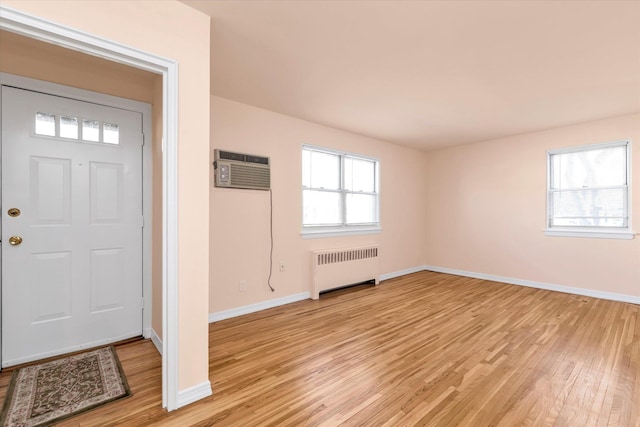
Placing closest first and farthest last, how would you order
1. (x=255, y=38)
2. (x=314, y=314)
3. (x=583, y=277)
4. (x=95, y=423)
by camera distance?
(x=95, y=423) → (x=255, y=38) → (x=314, y=314) → (x=583, y=277)

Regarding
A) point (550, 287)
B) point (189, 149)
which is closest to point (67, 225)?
point (189, 149)

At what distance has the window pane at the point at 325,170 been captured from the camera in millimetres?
4375

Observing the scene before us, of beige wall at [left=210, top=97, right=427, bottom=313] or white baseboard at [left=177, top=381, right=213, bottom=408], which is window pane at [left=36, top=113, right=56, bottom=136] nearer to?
beige wall at [left=210, top=97, right=427, bottom=313]

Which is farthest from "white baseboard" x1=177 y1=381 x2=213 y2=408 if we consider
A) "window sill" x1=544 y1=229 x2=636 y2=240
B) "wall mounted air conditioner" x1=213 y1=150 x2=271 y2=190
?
"window sill" x1=544 y1=229 x2=636 y2=240

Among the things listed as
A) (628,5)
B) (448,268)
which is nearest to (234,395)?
(628,5)

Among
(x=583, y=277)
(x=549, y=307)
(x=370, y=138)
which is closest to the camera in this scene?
(x=549, y=307)

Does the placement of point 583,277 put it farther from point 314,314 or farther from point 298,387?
point 298,387

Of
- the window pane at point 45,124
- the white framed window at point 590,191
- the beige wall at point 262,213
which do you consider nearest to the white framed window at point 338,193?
the beige wall at point 262,213

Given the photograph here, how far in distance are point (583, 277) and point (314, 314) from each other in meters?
4.09

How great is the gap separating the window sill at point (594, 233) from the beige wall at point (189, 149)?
17.0 feet

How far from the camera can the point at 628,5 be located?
185 cm

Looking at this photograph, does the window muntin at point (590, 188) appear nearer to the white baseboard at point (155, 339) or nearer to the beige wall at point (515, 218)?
the beige wall at point (515, 218)

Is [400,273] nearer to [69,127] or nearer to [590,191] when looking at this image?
[590,191]

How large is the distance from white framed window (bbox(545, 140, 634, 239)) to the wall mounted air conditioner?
447cm
